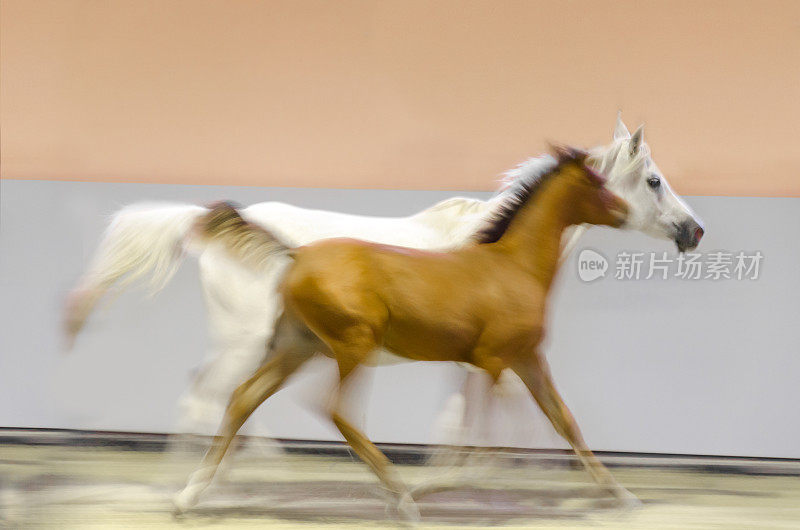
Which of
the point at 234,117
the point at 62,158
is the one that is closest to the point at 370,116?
the point at 234,117

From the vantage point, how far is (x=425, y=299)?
218 cm

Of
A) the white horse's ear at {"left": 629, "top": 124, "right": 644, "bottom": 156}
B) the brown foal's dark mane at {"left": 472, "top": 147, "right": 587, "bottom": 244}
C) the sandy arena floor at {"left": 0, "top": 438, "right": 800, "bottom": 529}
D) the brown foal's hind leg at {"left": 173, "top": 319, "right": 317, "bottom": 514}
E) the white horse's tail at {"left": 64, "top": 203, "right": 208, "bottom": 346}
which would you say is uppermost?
the white horse's ear at {"left": 629, "top": 124, "right": 644, "bottom": 156}

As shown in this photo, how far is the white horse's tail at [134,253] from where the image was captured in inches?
95.7

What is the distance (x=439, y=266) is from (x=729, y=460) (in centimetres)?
165

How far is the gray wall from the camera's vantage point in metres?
3.08

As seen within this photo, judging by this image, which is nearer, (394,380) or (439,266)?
(439,266)

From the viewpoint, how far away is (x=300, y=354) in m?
2.34

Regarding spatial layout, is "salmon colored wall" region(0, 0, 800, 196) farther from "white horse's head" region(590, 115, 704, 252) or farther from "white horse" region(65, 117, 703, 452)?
"white horse's head" region(590, 115, 704, 252)

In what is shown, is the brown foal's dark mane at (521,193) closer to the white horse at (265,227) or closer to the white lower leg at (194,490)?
the white horse at (265,227)

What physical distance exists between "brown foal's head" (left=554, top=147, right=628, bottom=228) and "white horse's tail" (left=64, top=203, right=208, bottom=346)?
1.14 m

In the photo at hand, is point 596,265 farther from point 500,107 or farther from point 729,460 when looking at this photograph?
point 729,460

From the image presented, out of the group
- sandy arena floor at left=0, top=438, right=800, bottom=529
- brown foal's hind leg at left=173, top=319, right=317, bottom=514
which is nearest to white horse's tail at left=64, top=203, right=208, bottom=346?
brown foal's hind leg at left=173, top=319, right=317, bottom=514

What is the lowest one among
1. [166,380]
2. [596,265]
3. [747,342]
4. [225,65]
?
[166,380]

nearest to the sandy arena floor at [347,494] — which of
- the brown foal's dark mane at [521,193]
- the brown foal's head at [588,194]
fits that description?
the brown foal's dark mane at [521,193]
